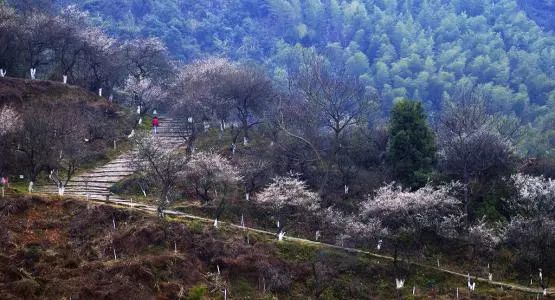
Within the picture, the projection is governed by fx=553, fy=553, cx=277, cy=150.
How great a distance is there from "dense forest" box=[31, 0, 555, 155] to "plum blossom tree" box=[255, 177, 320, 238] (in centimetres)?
6864

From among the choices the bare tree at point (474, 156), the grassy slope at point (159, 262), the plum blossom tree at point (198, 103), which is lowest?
the grassy slope at point (159, 262)

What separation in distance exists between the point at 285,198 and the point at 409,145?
13899 millimetres

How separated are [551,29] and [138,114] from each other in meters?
130

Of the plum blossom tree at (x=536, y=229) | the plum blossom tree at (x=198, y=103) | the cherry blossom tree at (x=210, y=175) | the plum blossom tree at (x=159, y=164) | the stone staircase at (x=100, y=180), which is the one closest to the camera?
the plum blossom tree at (x=536, y=229)

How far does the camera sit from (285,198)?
4181 cm

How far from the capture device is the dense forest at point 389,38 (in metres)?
120

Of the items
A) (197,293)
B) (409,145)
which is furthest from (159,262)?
(409,145)

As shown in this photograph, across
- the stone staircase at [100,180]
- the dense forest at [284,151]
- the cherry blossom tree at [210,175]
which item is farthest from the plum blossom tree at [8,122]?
the cherry blossom tree at [210,175]

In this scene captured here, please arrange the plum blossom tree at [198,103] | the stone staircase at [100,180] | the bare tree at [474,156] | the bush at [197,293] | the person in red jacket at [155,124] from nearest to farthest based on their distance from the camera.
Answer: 1. the bush at [197,293]
2. the stone staircase at [100,180]
3. the bare tree at [474,156]
4. the plum blossom tree at [198,103]
5. the person in red jacket at [155,124]

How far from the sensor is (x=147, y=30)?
132 metres

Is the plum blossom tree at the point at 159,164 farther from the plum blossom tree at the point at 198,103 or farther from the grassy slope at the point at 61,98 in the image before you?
the grassy slope at the point at 61,98

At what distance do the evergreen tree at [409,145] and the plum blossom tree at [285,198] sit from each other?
9072mm

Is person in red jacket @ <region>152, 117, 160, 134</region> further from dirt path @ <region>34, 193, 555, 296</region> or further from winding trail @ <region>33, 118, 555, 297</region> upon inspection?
dirt path @ <region>34, 193, 555, 296</region>

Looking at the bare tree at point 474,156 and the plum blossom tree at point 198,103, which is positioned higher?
the plum blossom tree at point 198,103
